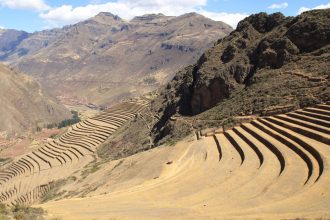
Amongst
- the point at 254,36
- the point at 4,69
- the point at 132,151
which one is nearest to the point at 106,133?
the point at 132,151

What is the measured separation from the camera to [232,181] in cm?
2084

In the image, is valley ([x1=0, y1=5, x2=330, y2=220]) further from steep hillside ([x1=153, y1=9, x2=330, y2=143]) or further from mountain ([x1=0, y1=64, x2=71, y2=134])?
mountain ([x1=0, y1=64, x2=71, y2=134])

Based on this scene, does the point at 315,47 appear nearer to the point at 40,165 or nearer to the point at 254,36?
the point at 254,36

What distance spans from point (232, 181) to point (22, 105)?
470 feet

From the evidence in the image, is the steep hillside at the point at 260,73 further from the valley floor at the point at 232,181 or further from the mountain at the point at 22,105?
the mountain at the point at 22,105

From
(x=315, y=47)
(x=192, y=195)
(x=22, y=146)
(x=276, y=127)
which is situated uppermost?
(x=315, y=47)

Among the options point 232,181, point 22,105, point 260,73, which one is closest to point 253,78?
point 260,73

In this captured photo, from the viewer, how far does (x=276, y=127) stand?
1115 inches

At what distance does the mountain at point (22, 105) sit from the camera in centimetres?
13700

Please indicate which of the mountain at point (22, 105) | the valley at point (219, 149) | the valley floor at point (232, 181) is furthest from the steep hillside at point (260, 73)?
the mountain at point (22, 105)

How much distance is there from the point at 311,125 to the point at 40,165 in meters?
41.9

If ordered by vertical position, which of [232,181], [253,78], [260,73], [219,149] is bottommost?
[232,181]

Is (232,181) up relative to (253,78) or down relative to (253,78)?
down

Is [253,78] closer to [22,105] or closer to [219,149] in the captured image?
[219,149]
